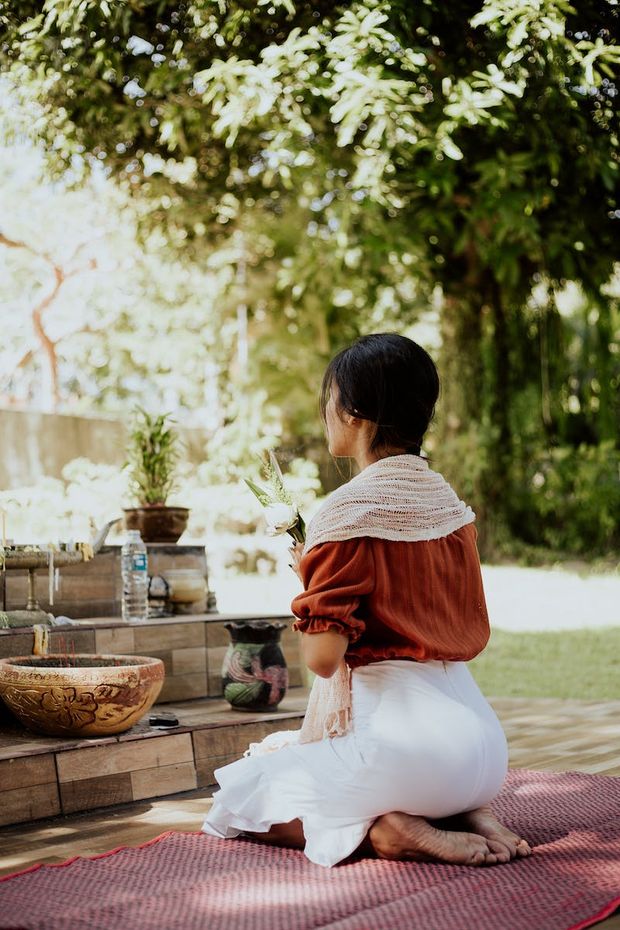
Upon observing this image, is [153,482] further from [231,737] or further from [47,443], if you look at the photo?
[47,443]

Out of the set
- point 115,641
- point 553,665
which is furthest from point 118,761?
point 553,665

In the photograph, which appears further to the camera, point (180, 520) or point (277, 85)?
point (277, 85)

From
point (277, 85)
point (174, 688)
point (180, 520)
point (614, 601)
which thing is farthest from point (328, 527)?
point (614, 601)

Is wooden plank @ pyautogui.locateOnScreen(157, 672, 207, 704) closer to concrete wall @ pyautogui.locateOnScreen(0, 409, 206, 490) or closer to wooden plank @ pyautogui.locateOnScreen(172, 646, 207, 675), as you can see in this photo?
wooden plank @ pyautogui.locateOnScreen(172, 646, 207, 675)

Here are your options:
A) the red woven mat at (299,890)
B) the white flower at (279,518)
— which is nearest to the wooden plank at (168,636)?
the red woven mat at (299,890)

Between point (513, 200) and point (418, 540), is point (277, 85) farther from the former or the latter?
point (418, 540)

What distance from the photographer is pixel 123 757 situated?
9.87ft

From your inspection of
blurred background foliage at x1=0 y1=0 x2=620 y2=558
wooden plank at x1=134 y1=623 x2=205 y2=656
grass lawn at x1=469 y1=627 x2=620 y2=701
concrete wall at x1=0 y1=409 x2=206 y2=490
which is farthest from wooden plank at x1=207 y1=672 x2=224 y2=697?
concrete wall at x1=0 y1=409 x2=206 y2=490

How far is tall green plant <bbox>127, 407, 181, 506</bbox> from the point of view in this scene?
4566 millimetres

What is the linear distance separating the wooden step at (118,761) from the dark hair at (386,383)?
47.2 inches

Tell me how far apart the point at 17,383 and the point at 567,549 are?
1272cm

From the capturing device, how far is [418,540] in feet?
7.34

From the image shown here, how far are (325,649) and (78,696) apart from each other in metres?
1.02

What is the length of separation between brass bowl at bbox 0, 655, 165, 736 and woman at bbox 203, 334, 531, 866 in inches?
26.1
